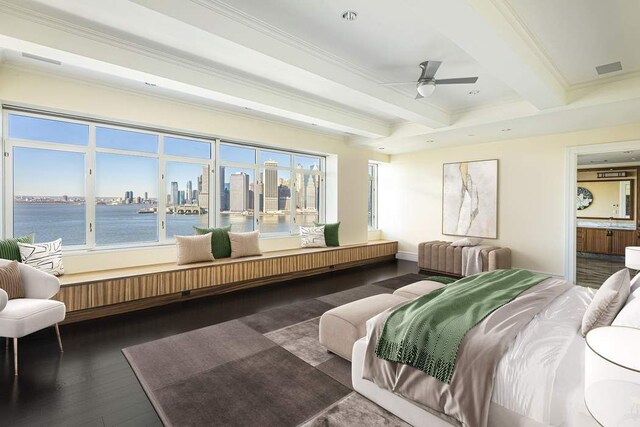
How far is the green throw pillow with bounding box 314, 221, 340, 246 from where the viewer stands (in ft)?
22.4

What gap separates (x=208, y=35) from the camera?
2.69 meters

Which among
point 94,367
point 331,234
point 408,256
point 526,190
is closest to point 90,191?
point 94,367

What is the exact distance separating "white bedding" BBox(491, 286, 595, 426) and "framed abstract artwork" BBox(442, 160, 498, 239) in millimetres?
4858

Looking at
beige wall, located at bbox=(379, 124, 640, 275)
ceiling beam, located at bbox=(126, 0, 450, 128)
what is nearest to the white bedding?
ceiling beam, located at bbox=(126, 0, 450, 128)

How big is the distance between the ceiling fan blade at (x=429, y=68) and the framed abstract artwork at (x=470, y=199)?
11.9 feet

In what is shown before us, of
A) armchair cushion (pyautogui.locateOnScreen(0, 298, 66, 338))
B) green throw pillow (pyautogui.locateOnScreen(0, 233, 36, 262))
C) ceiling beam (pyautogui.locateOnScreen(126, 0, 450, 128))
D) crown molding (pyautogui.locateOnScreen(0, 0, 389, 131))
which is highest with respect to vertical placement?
crown molding (pyautogui.locateOnScreen(0, 0, 389, 131))

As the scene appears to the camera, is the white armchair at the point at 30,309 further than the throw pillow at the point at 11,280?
No

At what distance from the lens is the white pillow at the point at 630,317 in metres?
1.66

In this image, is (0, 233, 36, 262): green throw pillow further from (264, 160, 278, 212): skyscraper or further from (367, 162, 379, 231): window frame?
(367, 162, 379, 231): window frame

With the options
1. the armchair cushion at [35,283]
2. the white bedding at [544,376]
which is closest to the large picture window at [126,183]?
the armchair cushion at [35,283]

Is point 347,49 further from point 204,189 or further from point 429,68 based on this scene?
point 204,189

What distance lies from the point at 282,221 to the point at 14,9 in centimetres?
489

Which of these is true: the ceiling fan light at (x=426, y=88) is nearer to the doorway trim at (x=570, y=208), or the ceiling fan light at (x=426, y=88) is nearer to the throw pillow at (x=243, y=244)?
the throw pillow at (x=243, y=244)

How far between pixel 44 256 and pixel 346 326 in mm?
3601
